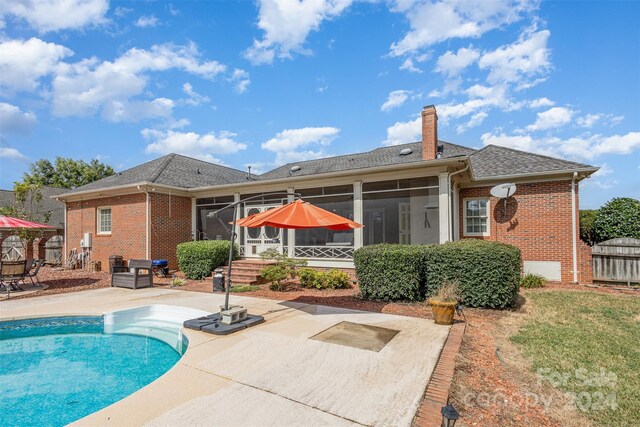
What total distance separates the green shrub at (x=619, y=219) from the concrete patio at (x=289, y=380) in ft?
37.3

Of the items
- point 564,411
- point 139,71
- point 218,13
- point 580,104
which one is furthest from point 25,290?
point 580,104

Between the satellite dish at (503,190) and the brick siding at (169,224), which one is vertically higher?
the satellite dish at (503,190)

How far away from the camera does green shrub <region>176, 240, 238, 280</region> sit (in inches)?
480

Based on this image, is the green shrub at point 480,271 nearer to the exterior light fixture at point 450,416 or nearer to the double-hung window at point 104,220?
the exterior light fixture at point 450,416

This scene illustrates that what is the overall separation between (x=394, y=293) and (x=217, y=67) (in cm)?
1063

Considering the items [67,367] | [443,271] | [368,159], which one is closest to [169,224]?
[67,367]

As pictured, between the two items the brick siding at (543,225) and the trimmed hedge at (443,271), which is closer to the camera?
the trimmed hedge at (443,271)

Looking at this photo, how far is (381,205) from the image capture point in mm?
14805

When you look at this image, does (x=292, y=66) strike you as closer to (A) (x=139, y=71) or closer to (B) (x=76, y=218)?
(A) (x=139, y=71)

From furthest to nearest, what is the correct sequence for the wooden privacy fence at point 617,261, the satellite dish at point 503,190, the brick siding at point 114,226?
the brick siding at point 114,226
the satellite dish at point 503,190
the wooden privacy fence at point 617,261

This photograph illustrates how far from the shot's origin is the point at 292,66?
13.2 meters

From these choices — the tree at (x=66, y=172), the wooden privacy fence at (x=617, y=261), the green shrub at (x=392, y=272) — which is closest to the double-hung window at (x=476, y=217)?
the wooden privacy fence at (x=617, y=261)

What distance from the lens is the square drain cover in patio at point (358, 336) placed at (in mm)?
5000

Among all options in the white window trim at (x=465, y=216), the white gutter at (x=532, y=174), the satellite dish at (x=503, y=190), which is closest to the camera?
the white gutter at (x=532, y=174)
